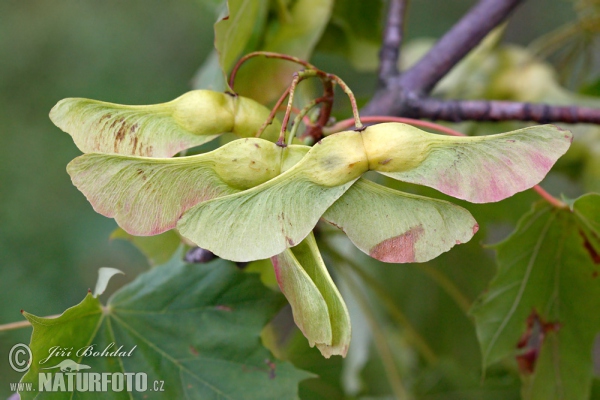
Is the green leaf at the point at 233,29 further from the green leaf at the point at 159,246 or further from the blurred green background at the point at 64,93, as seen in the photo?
the blurred green background at the point at 64,93

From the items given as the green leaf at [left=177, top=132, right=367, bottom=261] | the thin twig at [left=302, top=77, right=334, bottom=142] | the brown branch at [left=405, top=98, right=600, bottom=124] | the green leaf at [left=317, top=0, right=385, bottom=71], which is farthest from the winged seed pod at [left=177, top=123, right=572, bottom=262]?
the green leaf at [left=317, top=0, right=385, bottom=71]

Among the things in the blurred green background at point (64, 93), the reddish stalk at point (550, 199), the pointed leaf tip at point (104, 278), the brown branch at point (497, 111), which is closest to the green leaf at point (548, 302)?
the reddish stalk at point (550, 199)

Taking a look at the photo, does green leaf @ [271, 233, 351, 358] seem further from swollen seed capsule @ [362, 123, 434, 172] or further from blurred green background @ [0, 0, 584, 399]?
blurred green background @ [0, 0, 584, 399]

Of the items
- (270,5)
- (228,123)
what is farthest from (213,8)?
(228,123)

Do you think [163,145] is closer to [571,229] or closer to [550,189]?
[571,229]

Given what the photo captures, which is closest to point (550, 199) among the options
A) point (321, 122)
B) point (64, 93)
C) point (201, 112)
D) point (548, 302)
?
point (548, 302)
